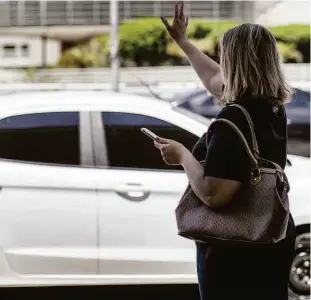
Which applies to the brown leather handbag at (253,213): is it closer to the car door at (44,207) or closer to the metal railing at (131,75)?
the car door at (44,207)

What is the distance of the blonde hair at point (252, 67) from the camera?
1.70m

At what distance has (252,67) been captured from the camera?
171 centimetres

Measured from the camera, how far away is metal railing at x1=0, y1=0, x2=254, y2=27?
11.5 m

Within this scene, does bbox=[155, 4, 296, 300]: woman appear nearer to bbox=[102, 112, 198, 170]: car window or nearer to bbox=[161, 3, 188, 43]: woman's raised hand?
bbox=[161, 3, 188, 43]: woman's raised hand

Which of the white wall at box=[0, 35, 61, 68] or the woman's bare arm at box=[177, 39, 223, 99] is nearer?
the woman's bare arm at box=[177, 39, 223, 99]

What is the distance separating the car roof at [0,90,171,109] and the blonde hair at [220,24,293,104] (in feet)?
5.47

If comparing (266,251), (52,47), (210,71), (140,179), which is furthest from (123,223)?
(52,47)

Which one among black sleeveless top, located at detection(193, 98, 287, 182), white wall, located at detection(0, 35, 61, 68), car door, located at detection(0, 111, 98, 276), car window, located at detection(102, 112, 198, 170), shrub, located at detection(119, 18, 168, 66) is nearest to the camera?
black sleeveless top, located at detection(193, 98, 287, 182)

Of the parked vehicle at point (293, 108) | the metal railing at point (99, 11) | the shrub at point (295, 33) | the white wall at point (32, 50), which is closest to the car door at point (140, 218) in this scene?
the parked vehicle at point (293, 108)

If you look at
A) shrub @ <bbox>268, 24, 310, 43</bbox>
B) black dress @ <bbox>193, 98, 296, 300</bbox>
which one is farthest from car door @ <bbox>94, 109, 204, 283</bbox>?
shrub @ <bbox>268, 24, 310, 43</bbox>

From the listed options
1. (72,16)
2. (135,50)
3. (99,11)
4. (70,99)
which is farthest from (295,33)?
(70,99)

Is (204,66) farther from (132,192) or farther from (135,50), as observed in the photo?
(135,50)

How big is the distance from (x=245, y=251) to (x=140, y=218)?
4.75 ft

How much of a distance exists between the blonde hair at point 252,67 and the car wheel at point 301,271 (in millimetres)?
1799
